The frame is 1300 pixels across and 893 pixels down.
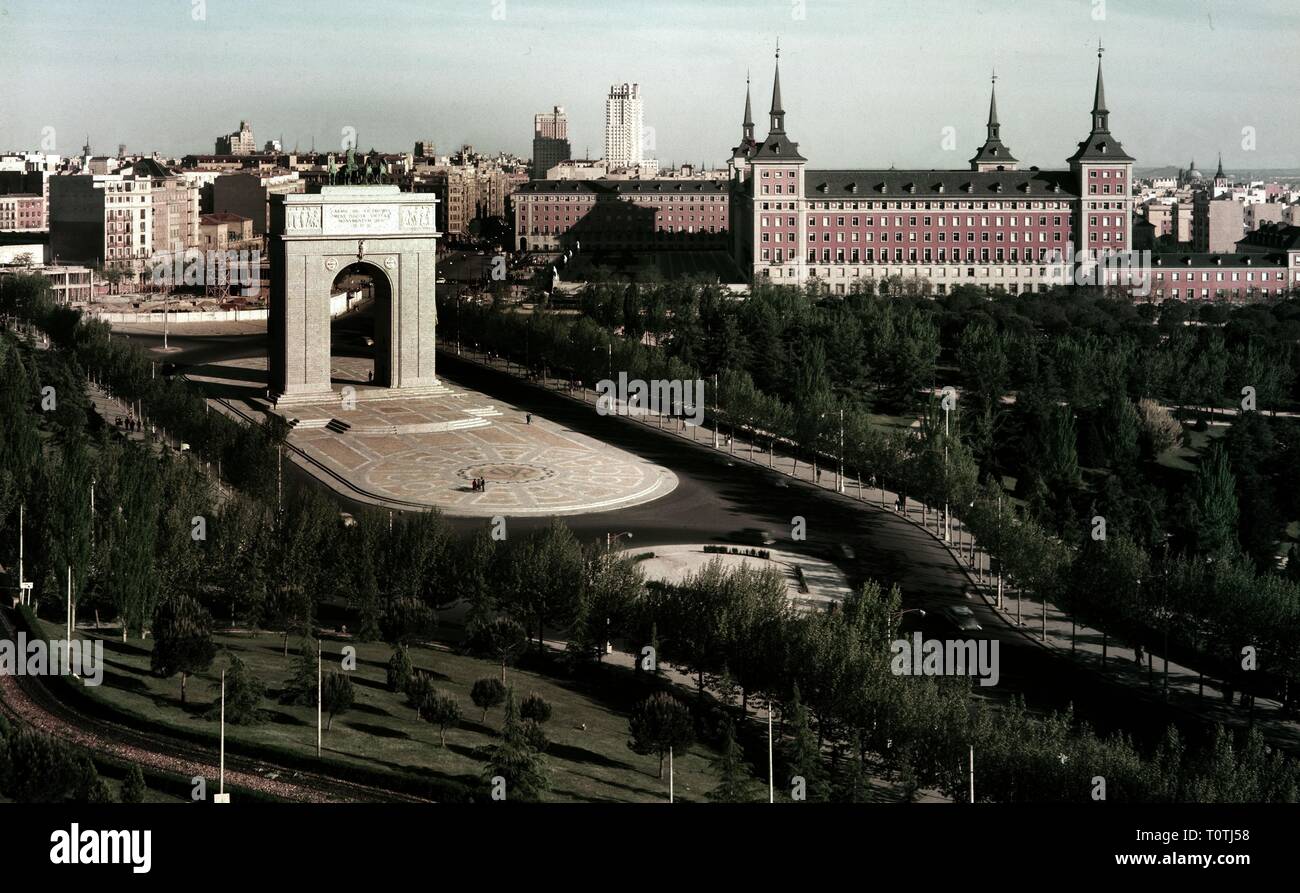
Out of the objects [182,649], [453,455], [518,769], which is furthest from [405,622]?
[453,455]

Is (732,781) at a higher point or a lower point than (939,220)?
lower

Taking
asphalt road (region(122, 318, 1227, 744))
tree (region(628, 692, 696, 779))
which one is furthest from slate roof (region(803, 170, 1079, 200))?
tree (region(628, 692, 696, 779))

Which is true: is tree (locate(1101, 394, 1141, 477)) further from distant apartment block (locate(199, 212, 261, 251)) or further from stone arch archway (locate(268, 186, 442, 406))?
distant apartment block (locate(199, 212, 261, 251))

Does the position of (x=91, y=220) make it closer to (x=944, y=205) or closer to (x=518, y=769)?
(x=944, y=205)

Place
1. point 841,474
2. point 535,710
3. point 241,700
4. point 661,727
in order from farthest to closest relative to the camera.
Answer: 1. point 841,474
2. point 535,710
3. point 241,700
4. point 661,727

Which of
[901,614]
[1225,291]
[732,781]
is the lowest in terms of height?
[732,781]

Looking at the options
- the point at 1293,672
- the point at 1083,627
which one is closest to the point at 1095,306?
the point at 1083,627

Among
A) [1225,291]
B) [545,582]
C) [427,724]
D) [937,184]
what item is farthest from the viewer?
[937,184]

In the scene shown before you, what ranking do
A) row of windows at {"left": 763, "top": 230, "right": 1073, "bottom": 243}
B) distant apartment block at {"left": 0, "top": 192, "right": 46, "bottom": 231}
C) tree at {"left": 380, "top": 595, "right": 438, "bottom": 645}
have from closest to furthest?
tree at {"left": 380, "top": 595, "right": 438, "bottom": 645} → row of windows at {"left": 763, "top": 230, "right": 1073, "bottom": 243} → distant apartment block at {"left": 0, "top": 192, "right": 46, "bottom": 231}
